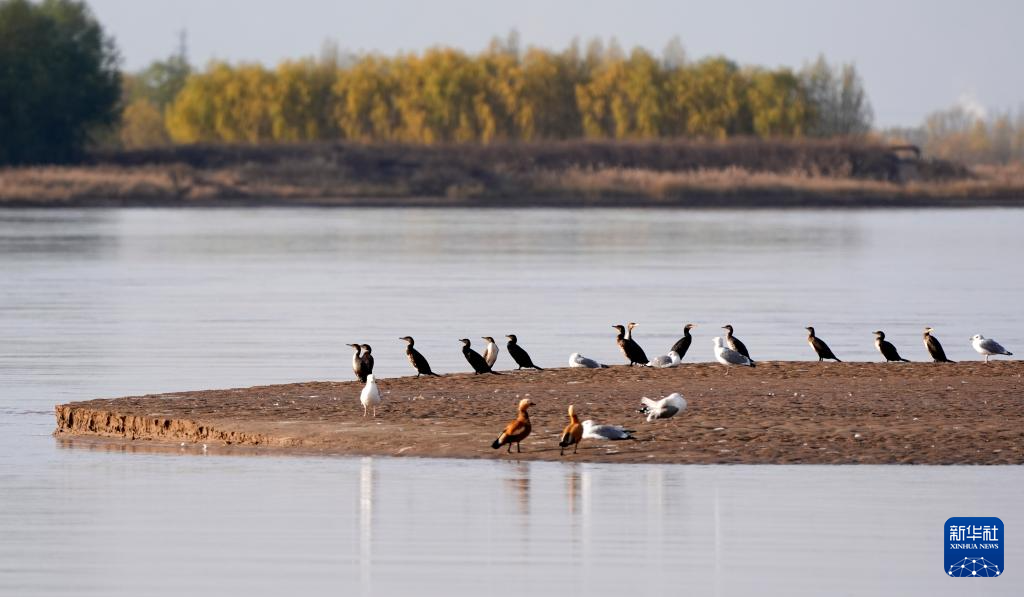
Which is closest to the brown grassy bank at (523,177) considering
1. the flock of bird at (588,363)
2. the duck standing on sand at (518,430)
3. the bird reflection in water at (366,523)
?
the flock of bird at (588,363)

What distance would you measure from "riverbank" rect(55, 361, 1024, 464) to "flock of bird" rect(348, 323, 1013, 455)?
135 millimetres

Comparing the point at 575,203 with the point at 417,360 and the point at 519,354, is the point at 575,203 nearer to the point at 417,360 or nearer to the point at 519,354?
the point at 519,354

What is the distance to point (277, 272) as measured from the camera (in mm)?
42562

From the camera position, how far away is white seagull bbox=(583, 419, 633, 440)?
642 inches

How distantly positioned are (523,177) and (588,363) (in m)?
80.1

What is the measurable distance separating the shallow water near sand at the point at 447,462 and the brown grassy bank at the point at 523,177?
38.6 m

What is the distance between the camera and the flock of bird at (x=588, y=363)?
16.0 meters

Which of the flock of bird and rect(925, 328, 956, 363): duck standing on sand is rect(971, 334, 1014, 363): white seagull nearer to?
the flock of bird

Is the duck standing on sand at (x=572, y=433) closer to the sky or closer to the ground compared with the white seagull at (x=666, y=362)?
closer to the sky

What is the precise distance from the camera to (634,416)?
17812 mm

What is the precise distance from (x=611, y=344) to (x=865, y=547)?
45.0 ft

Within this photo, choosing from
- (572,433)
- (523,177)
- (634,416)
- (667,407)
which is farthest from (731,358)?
(523,177)

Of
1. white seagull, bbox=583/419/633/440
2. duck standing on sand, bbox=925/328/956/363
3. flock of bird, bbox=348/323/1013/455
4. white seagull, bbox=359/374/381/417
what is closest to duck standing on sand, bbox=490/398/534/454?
flock of bird, bbox=348/323/1013/455

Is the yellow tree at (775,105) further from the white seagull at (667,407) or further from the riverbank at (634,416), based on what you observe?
the white seagull at (667,407)
